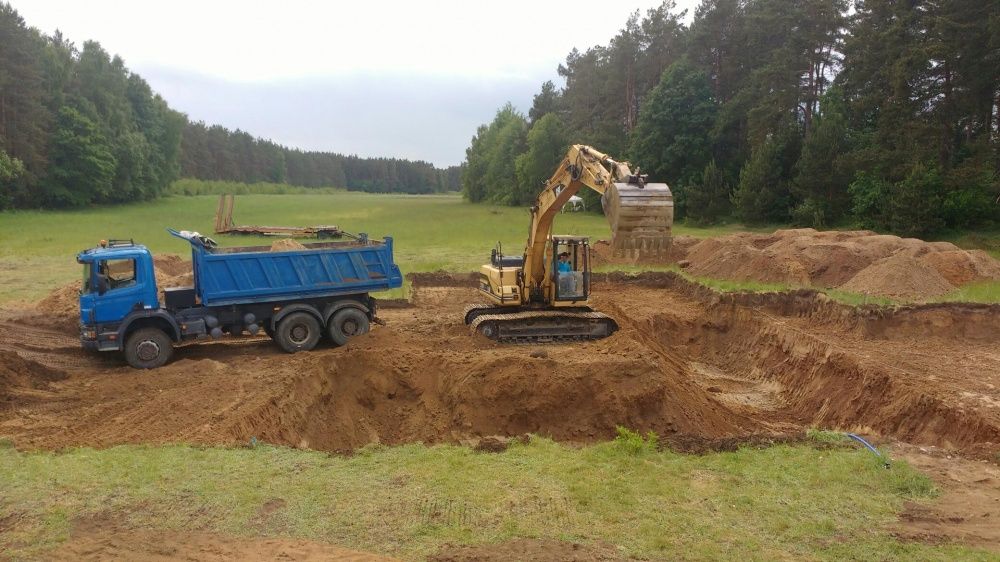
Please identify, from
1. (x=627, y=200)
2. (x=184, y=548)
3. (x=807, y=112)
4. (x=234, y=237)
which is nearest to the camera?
(x=184, y=548)

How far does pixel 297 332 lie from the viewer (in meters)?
13.9

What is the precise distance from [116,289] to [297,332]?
330cm

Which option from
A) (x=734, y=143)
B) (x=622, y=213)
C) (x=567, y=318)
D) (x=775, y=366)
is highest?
(x=734, y=143)

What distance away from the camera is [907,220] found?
101 feet

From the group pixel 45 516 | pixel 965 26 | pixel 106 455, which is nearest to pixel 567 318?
pixel 106 455

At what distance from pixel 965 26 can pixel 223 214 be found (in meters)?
38.3

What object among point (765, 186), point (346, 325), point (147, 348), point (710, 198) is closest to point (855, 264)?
point (346, 325)

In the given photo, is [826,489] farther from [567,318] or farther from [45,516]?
[567,318]

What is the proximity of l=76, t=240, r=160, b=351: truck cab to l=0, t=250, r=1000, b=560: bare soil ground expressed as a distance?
0.75 m

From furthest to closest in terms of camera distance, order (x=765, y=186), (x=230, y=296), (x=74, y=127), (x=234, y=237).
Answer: (x=74, y=127)
(x=765, y=186)
(x=234, y=237)
(x=230, y=296)

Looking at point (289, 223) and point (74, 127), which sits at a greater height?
point (74, 127)

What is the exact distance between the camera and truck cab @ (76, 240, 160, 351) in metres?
12.5

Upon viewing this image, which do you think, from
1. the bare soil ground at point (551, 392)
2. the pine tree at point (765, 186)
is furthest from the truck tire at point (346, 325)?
the pine tree at point (765, 186)

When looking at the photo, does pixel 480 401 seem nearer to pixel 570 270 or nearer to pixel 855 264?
pixel 570 270
